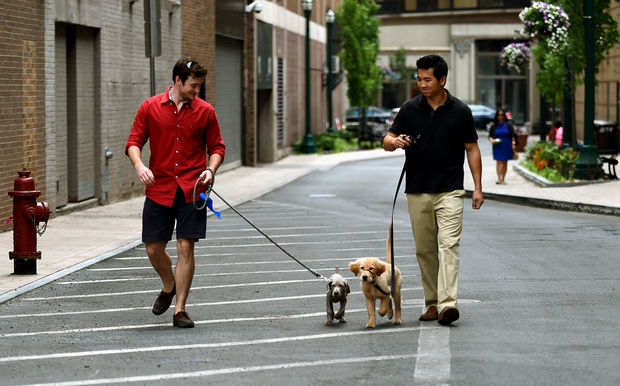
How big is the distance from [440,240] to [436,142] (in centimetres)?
71

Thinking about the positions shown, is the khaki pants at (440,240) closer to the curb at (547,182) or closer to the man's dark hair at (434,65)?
the man's dark hair at (434,65)

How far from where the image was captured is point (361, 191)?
24.5 m

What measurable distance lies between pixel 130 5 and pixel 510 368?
52.9 ft

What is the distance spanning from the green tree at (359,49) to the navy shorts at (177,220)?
1620 inches

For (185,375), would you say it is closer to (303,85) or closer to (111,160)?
(111,160)

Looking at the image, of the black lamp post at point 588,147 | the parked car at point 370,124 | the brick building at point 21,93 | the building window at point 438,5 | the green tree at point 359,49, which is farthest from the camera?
the building window at point 438,5

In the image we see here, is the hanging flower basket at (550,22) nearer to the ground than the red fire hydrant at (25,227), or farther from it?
farther from it

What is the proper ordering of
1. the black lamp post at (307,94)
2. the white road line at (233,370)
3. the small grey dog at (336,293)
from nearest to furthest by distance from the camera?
the white road line at (233,370), the small grey dog at (336,293), the black lamp post at (307,94)

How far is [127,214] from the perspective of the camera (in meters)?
18.5

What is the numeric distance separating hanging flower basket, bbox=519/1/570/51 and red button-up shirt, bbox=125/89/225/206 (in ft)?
64.0

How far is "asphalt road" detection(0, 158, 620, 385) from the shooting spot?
268 inches

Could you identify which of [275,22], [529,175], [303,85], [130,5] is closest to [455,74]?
[303,85]

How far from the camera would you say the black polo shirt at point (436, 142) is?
335 inches

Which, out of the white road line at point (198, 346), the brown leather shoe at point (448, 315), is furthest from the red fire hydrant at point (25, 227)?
the brown leather shoe at point (448, 315)
